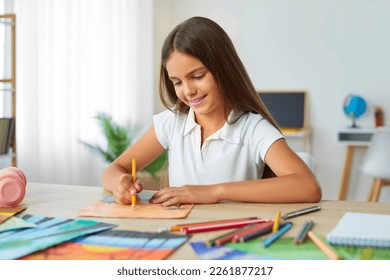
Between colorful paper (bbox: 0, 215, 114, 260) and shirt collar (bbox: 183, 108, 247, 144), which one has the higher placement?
shirt collar (bbox: 183, 108, 247, 144)

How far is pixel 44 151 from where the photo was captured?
160 inches

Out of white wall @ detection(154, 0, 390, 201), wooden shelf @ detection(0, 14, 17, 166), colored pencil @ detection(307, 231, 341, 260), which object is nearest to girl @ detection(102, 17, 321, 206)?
colored pencil @ detection(307, 231, 341, 260)

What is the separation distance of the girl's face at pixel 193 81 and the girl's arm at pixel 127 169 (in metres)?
0.26

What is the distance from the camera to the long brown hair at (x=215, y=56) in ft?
4.54

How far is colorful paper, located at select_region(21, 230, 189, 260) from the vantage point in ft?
2.63

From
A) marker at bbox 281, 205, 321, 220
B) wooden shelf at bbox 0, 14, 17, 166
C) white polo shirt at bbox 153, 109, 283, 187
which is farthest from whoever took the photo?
wooden shelf at bbox 0, 14, 17, 166

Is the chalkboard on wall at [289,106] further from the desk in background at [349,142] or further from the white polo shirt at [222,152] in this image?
the white polo shirt at [222,152]

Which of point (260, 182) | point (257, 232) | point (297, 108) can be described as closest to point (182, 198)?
point (260, 182)

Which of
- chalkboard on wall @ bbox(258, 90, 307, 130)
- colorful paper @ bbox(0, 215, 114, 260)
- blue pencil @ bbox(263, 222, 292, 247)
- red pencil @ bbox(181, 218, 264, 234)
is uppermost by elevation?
blue pencil @ bbox(263, 222, 292, 247)

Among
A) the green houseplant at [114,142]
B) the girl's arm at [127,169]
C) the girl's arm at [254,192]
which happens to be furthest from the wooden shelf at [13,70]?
the girl's arm at [254,192]

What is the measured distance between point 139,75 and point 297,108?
135 centimetres

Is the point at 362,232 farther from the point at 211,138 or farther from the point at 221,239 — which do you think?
the point at 211,138

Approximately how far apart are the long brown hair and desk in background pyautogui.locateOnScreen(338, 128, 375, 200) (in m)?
2.86

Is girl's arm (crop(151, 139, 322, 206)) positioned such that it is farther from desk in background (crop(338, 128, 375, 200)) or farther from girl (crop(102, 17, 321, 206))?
desk in background (crop(338, 128, 375, 200))
